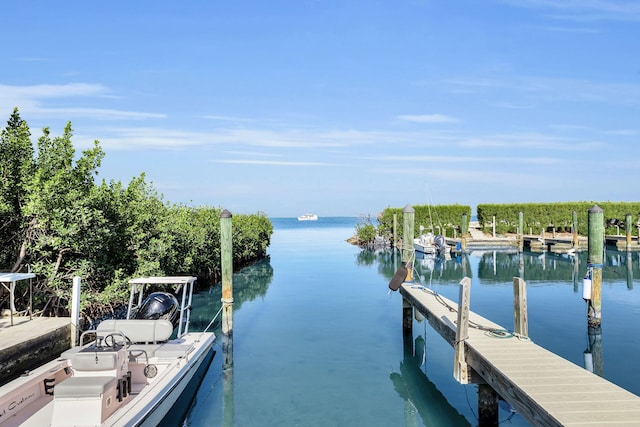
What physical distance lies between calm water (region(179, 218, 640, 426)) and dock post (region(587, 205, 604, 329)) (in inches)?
27.9

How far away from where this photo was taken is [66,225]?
11836 millimetres

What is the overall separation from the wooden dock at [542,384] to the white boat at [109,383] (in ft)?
16.4

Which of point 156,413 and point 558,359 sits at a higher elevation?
point 558,359

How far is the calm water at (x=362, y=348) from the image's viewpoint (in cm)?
935

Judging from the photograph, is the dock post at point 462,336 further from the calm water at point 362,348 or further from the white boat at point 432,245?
the white boat at point 432,245

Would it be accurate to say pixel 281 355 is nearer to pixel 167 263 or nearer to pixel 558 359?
pixel 167 263

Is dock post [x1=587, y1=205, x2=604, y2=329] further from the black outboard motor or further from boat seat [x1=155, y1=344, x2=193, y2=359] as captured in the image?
the black outboard motor

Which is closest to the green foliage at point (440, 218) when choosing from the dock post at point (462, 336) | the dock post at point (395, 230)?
the dock post at point (395, 230)

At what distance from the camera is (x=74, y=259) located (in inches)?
521

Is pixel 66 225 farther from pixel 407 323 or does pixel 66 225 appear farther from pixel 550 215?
pixel 550 215

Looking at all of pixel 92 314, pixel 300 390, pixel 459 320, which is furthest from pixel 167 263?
pixel 459 320

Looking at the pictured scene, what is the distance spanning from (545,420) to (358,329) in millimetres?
10665

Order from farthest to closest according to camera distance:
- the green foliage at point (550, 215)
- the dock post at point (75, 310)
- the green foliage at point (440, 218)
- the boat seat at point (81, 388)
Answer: the green foliage at point (440, 218) → the green foliage at point (550, 215) → the dock post at point (75, 310) → the boat seat at point (81, 388)

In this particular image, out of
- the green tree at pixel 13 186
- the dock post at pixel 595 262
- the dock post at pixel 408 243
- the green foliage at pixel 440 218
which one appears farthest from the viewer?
the green foliage at pixel 440 218
